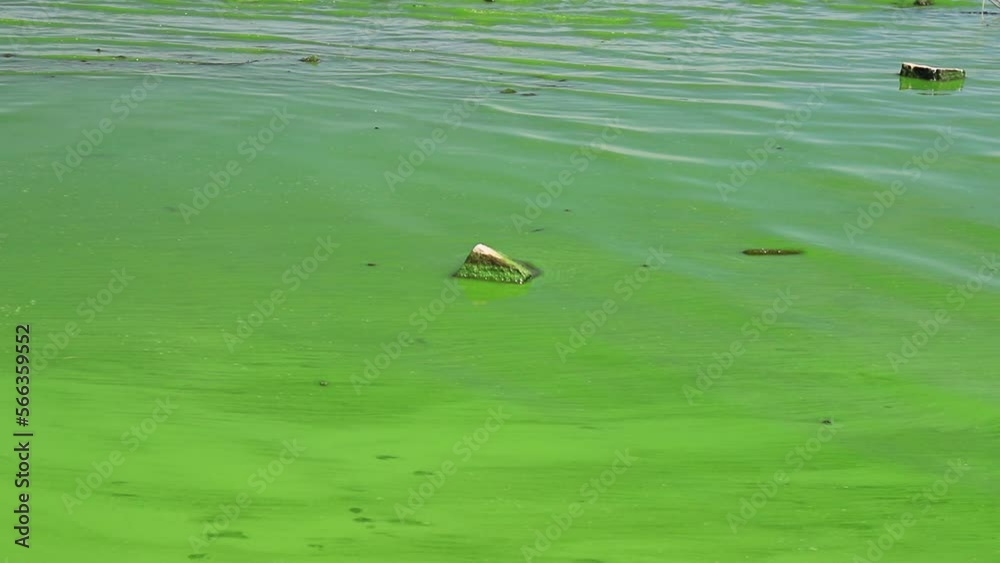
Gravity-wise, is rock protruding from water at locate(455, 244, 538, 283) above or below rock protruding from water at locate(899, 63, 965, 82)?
below

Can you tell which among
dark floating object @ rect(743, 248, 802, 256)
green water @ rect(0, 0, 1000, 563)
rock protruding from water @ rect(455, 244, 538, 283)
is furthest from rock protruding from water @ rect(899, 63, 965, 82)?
rock protruding from water @ rect(455, 244, 538, 283)

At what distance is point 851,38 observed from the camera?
12.4m

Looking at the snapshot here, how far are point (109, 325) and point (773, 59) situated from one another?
295 inches

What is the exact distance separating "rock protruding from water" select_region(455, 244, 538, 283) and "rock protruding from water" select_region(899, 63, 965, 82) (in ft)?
18.6

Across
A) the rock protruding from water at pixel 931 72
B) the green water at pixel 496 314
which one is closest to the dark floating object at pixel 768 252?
the green water at pixel 496 314

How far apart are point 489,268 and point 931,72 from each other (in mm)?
5777

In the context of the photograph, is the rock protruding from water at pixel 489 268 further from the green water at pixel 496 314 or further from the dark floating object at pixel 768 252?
the dark floating object at pixel 768 252

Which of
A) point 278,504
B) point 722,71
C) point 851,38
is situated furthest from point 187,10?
point 278,504

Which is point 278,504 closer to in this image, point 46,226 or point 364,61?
point 46,226

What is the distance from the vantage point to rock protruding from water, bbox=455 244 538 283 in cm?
581

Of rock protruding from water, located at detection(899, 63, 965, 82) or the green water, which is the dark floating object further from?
rock protruding from water, located at detection(899, 63, 965, 82)

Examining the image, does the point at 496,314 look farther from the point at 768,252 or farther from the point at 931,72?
the point at 931,72

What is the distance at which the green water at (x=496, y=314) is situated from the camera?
3934mm

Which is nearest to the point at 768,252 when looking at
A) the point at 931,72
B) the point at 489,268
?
the point at 489,268
